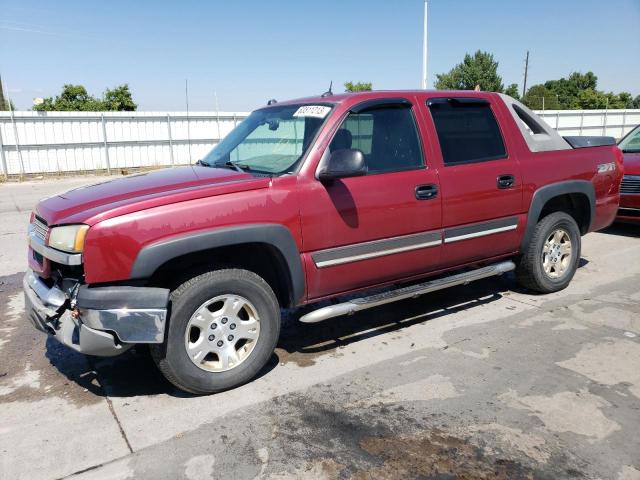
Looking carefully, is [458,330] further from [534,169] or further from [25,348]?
[25,348]

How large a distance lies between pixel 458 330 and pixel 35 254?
3.22 m

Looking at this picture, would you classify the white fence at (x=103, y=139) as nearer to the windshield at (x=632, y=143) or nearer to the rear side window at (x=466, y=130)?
the windshield at (x=632, y=143)

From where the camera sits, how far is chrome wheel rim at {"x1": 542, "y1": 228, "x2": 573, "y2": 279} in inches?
206

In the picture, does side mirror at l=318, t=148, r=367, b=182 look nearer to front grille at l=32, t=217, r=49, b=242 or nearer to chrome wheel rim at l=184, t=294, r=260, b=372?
chrome wheel rim at l=184, t=294, r=260, b=372

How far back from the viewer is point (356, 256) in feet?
12.6

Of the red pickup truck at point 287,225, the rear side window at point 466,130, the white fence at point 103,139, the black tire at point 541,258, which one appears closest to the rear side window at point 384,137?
the red pickup truck at point 287,225

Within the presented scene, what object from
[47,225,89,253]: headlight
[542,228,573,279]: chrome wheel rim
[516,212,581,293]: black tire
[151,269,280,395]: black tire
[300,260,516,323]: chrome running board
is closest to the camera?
[47,225,89,253]: headlight

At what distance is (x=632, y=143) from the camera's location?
8.55m

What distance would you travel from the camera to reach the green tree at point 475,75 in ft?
216

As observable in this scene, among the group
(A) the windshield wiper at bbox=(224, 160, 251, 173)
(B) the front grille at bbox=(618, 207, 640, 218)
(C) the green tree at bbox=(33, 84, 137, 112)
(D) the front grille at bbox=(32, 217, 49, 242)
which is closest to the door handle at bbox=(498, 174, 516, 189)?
(A) the windshield wiper at bbox=(224, 160, 251, 173)

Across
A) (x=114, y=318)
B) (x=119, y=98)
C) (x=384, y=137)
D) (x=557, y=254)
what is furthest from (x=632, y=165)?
(x=119, y=98)

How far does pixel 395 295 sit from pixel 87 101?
3741 cm

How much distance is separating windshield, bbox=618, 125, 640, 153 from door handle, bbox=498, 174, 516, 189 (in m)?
4.82

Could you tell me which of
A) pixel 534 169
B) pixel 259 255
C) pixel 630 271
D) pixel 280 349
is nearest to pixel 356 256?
pixel 259 255
